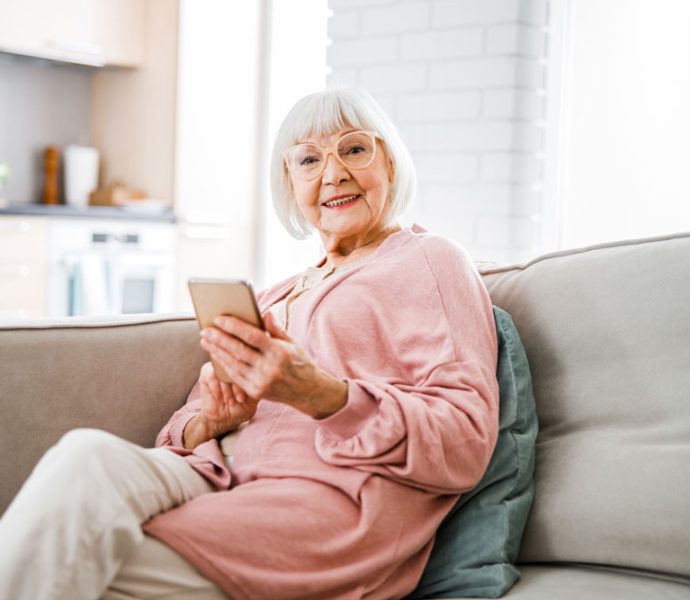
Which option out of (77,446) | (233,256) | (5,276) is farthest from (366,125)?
(233,256)

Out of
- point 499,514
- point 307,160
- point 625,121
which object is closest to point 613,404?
point 499,514

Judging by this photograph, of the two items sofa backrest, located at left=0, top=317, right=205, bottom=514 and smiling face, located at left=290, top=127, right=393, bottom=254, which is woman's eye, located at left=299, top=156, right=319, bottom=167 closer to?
smiling face, located at left=290, top=127, right=393, bottom=254

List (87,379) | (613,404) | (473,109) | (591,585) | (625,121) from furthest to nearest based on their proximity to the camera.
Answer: (473,109) < (625,121) < (87,379) < (613,404) < (591,585)

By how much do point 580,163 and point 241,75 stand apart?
6.18ft

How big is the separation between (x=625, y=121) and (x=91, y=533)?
7.97 feet

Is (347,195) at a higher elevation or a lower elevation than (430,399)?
higher

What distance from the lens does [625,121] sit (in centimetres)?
301

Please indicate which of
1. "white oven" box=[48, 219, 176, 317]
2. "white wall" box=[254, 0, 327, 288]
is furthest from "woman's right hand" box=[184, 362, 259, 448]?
"white wall" box=[254, 0, 327, 288]

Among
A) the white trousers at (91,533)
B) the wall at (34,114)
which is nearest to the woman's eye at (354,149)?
the white trousers at (91,533)

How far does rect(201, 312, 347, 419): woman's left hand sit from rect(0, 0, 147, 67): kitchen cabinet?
321cm

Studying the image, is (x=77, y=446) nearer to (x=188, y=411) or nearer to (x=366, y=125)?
(x=188, y=411)

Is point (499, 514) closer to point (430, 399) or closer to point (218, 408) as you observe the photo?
point (430, 399)

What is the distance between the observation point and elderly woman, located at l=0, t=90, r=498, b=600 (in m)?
1.05

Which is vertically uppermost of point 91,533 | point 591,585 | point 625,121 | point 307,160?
point 625,121
